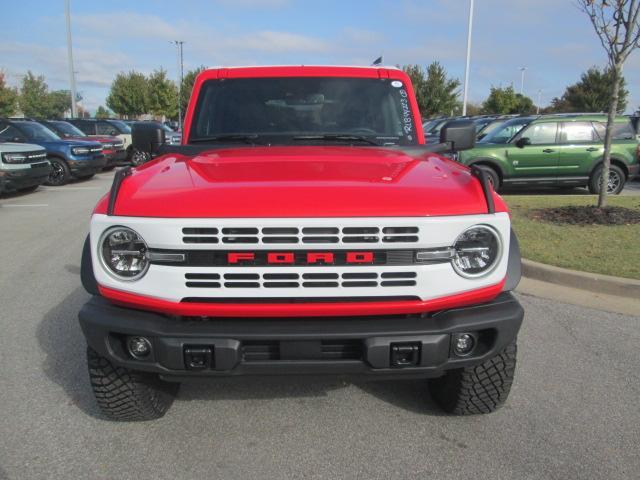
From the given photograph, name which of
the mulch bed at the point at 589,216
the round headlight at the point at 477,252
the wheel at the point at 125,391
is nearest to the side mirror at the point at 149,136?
the wheel at the point at 125,391

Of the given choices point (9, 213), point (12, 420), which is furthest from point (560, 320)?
point (9, 213)

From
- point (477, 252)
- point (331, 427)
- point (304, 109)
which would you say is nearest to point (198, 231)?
point (477, 252)

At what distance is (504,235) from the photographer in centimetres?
250

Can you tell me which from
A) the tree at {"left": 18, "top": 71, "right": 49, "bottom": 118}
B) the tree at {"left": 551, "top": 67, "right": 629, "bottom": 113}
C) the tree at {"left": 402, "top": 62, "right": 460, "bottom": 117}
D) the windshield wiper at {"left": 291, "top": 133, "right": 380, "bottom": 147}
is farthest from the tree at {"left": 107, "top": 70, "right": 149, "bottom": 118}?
the windshield wiper at {"left": 291, "top": 133, "right": 380, "bottom": 147}

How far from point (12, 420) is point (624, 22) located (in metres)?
8.34

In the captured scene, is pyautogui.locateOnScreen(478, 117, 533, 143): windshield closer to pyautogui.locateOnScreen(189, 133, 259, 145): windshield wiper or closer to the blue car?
pyautogui.locateOnScreen(189, 133, 259, 145): windshield wiper

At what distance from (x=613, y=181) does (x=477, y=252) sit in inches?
442

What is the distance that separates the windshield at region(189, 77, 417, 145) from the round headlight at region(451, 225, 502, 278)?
4.60 feet

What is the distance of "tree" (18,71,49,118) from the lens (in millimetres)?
59375

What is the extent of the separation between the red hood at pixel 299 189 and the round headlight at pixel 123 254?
108mm

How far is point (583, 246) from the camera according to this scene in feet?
21.1

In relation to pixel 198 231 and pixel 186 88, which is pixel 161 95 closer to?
Answer: pixel 186 88

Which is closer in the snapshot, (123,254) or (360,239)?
(360,239)

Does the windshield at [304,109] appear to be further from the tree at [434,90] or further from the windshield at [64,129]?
the tree at [434,90]
